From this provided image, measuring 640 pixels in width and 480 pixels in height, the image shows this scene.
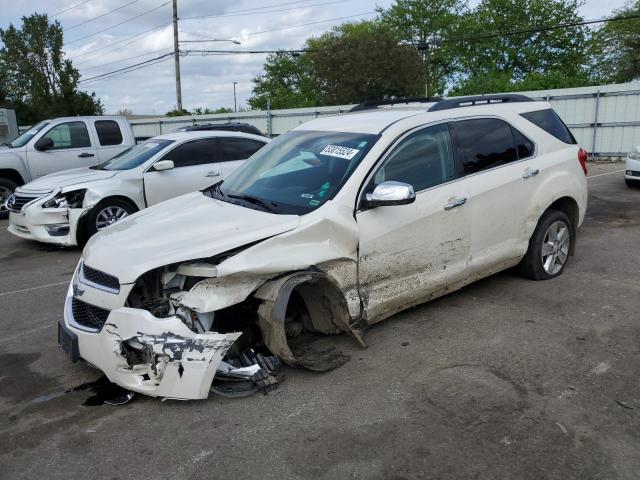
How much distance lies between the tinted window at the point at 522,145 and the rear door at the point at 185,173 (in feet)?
16.7

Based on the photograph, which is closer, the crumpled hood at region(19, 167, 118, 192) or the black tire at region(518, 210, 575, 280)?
the black tire at region(518, 210, 575, 280)

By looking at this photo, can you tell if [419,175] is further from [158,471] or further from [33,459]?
[33,459]

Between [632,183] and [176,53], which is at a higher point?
[176,53]

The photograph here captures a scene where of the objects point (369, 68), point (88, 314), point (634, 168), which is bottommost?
point (88, 314)

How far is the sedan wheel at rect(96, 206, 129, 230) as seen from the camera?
809 centimetres

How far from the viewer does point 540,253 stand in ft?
18.1

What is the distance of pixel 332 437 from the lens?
3.14 m

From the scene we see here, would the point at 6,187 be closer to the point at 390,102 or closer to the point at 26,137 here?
the point at 26,137

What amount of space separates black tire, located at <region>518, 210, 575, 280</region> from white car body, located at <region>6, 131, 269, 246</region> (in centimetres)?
521

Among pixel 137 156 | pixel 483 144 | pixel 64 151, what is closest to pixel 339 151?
pixel 483 144

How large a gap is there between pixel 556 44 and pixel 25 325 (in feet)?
163

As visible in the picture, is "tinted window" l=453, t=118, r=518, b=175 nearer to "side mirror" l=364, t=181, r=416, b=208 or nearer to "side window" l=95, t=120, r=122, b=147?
"side mirror" l=364, t=181, r=416, b=208

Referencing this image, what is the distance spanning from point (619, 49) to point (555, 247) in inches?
1711

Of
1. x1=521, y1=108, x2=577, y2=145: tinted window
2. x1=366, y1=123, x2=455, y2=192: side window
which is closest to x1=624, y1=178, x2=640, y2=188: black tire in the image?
x1=521, y1=108, x2=577, y2=145: tinted window
